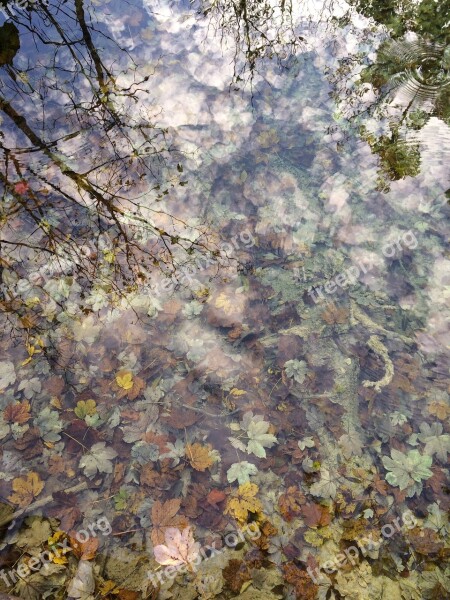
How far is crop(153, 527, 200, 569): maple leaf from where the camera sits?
214cm

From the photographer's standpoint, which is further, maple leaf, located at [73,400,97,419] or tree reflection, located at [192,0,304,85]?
tree reflection, located at [192,0,304,85]

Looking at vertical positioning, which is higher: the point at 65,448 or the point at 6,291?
the point at 6,291

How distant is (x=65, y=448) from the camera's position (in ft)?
8.12

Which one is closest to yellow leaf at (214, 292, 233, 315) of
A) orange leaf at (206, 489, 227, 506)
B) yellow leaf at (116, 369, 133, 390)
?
yellow leaf at (116, 369, 133, 390)

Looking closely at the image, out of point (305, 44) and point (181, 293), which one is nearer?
point (181, 293)

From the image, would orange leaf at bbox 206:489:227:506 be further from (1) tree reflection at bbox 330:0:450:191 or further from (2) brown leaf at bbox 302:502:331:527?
(1) tree reflection at bbox 330:0:450:191

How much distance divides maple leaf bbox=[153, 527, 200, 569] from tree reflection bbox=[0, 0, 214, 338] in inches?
72.5

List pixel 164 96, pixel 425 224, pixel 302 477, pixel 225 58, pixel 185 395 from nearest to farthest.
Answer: pixel 302 477 < pixel 185 395 < pixel 425 224 < pixel 164 96 < pixel 225 58

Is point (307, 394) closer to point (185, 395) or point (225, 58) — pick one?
point (185, 395)

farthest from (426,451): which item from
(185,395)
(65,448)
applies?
(65,448)

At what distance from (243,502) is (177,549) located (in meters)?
0.46

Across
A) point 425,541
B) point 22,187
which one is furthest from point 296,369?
point 22,187

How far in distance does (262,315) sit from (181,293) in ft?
2.31

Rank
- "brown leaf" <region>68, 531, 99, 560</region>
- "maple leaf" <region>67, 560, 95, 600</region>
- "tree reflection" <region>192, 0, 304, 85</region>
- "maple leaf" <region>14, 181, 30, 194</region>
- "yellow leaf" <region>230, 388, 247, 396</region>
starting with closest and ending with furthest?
"maple leaf" <region>67, 560, 95, 600</region>
"brown leaf" <region>68, 531, 99, 560</region>
"yellow leaf" <region>230, 388, 247, 396</region>
"maple leaf" <region>14, 181, 30, 194</region>
"tree reflection" <region>192, 0, 304, 85</region>
